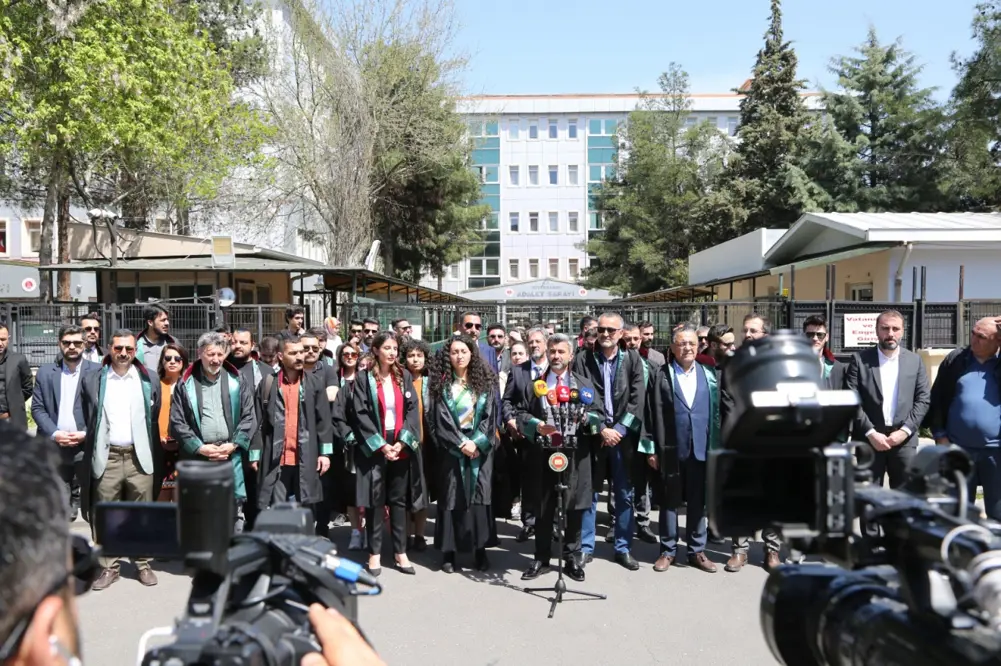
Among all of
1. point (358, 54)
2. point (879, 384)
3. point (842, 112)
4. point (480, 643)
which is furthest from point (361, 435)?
→ point (842, 112)

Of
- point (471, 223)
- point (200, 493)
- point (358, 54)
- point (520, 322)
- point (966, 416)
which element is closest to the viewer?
point (200, 493)

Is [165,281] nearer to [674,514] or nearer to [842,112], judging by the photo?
[674,514]

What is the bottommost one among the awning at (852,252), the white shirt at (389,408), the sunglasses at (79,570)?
the white shirt at (389,408)

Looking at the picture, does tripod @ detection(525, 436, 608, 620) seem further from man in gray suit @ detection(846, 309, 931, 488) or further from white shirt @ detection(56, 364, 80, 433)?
white shirt @ detection(56, 364, 80, 433)

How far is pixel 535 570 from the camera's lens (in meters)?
6.27

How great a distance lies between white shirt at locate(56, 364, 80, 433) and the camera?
21.6ft

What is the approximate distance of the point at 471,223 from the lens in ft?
136

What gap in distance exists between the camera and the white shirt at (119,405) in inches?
236

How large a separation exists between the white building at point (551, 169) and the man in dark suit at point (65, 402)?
6323 cm

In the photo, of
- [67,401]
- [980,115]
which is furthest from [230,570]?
[980,115]

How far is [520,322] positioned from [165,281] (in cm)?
1326

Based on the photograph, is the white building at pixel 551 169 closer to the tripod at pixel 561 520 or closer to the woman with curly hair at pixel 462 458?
the woman with curly hair at pixel 462 458

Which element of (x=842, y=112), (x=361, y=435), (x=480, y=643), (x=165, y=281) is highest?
(x=842, y=112)

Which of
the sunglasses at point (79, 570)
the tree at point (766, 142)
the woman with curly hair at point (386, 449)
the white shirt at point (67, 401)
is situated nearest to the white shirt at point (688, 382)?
the woman with curly hair at point (386, 449)
